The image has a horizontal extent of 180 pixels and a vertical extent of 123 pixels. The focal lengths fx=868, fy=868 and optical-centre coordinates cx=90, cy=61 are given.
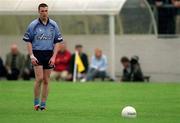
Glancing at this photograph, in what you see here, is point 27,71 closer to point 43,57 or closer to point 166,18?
point 166,18

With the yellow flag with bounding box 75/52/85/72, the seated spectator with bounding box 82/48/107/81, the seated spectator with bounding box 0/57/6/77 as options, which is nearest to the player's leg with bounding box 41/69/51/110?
Answer: the seated spectator with bounding box 82/48/107/81

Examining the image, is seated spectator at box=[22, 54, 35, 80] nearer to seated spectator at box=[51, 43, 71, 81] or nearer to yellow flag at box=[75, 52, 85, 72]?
seated spectator at box=[51, 43, 71, 81]

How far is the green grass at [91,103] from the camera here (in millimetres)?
17683

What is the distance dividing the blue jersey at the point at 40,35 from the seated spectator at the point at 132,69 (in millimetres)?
16550

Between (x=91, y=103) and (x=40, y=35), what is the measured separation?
11.8 ft

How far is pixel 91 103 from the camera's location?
2270cm

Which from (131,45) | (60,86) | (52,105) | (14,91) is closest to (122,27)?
(131,45)

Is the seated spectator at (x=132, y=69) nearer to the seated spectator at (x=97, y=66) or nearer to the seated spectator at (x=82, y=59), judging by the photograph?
the seated spectator at (x=97, y=66)

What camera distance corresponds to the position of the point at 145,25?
40.2m

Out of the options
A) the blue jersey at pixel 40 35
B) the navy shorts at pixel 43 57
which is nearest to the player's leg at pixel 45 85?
the navy shorts at pixel 43 57

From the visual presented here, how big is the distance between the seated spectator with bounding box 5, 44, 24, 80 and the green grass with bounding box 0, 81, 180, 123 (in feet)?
16.8

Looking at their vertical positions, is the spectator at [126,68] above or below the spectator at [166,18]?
below

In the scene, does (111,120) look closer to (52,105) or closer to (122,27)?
(52,105)

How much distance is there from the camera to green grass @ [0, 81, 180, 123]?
17683mm
